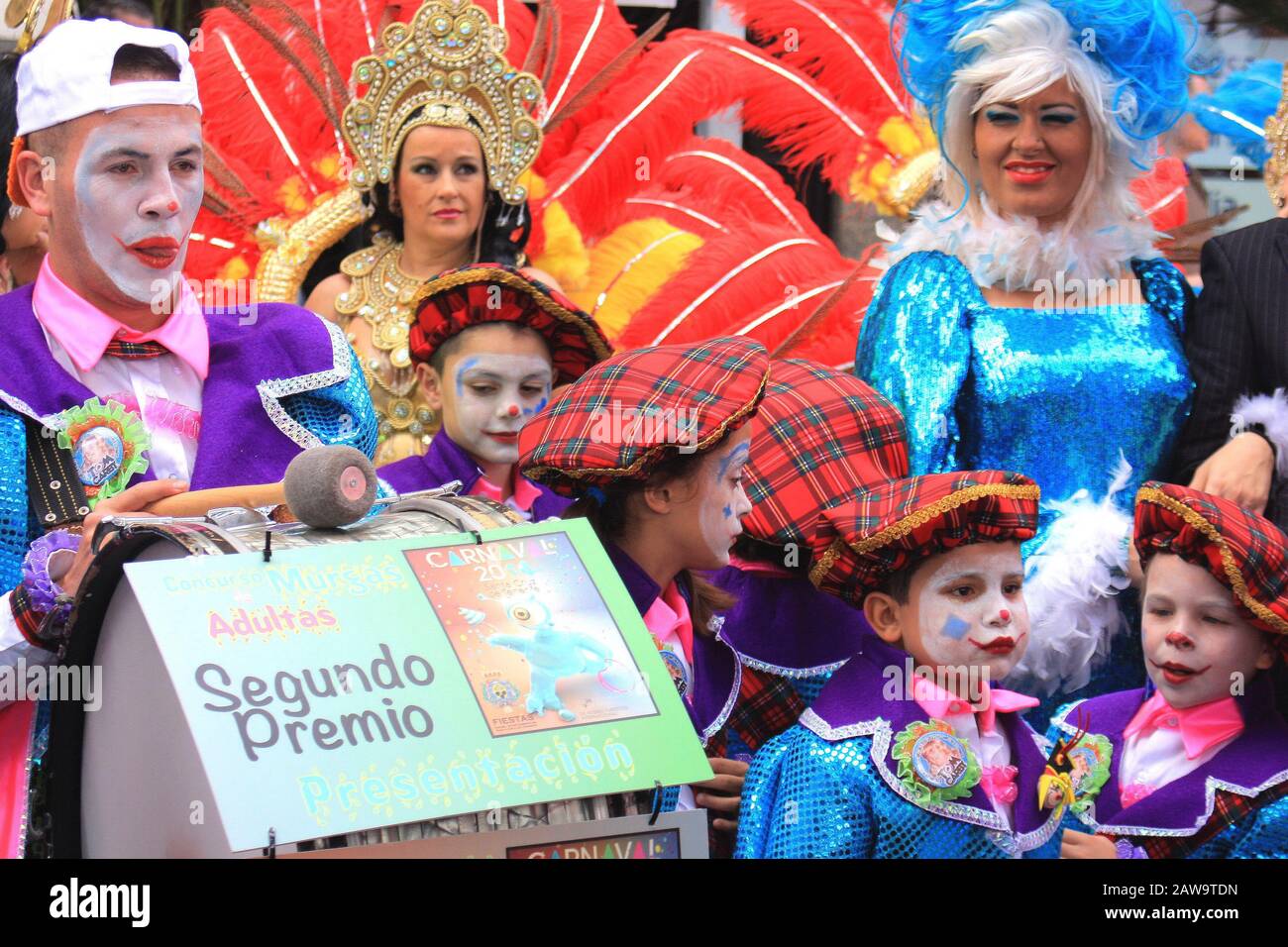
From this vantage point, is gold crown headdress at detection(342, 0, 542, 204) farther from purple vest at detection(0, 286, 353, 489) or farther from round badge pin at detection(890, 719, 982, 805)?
round badge pin at detection(890, 719, 982, 805)

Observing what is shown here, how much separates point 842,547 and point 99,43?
141 centimetres

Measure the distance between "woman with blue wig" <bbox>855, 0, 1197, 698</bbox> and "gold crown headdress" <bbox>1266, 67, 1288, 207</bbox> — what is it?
20 centimetres

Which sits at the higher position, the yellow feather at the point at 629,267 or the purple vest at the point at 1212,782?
the yellow feather at the point at 629,267

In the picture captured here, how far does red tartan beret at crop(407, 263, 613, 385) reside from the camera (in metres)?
A: 3.76

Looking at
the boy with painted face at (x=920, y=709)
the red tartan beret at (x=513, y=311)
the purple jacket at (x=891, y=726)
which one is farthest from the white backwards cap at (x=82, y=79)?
the purple jacket at (x=891, y=726)

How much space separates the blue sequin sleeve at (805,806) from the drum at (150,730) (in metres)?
0.58

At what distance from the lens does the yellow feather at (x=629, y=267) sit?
5281 mm

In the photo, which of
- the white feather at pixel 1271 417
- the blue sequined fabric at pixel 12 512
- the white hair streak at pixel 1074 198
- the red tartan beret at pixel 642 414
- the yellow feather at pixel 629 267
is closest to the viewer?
the blue sequined fabric at pixel 12 512

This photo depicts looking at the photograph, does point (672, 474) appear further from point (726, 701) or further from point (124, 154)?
point (124, 154)

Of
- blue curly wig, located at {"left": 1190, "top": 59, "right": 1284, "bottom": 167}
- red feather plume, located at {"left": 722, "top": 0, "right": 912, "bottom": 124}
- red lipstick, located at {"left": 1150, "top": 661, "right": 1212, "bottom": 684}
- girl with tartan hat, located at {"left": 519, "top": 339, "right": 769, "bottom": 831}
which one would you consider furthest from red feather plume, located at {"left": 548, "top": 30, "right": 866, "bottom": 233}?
red lipstick, located at {"left": 1150, "top": 661, "right": 1212, "bottom": 684}

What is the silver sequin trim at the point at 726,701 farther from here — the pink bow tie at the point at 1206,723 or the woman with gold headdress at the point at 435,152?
the woman with gold headdress at the point at 435,152
